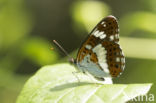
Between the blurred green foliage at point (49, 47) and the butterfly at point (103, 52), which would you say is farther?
the blurred green foliage at point (49, 47)

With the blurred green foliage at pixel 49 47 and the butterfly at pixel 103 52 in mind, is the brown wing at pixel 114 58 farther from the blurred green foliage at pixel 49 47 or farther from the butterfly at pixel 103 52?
the blurred green foliage at pixel 49 47

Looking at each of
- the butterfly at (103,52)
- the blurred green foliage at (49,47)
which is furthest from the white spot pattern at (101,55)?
the blurred green foliage at (49,47)

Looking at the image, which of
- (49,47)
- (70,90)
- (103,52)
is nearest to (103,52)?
(103,52)

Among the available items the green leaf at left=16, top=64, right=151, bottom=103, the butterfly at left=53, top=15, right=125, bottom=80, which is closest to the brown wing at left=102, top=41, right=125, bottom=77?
the butterfly at left=53, top=15, right=125, bottom=80

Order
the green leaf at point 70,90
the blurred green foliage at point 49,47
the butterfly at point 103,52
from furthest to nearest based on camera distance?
the blurred green foliage at point 49,47, the butterfly at point 103,52, the green leaf at point 70,90

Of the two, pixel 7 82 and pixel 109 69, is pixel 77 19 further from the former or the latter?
pixel 109 69

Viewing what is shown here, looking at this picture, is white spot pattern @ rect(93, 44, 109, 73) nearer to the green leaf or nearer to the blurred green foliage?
the green leaf
